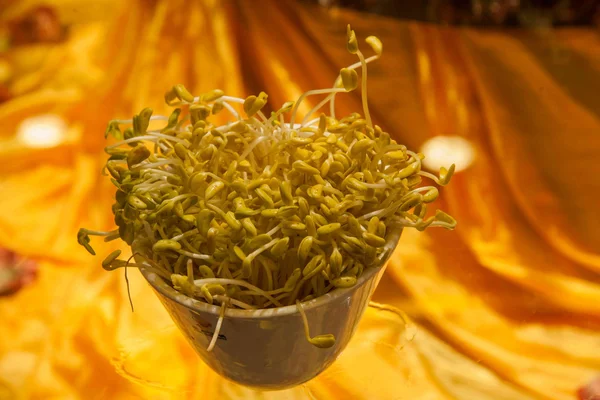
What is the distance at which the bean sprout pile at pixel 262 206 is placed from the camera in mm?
501

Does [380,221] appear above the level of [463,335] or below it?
above

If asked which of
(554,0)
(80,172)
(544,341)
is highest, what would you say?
(554,0)

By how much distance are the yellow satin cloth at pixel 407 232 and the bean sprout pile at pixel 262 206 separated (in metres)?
0.25

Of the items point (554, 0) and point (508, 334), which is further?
point (554, 0)

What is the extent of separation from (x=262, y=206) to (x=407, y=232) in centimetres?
42

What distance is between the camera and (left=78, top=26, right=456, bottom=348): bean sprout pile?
0.50 metres

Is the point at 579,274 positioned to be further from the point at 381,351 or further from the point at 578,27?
the point at 578,27

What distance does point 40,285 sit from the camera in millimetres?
845

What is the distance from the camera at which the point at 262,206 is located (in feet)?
1.71

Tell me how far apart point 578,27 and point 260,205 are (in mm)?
913

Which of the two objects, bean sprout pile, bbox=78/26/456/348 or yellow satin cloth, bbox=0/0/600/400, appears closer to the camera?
bean sprout pile, bbox=78/26/456/348

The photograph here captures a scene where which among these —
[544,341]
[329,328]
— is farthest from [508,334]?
[329,328]

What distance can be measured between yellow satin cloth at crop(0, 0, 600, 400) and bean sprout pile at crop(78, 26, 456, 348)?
252 mm

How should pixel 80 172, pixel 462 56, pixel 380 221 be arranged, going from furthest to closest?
1. pixel 462 56
2. pixel 80 172
3. pixel 380 221
